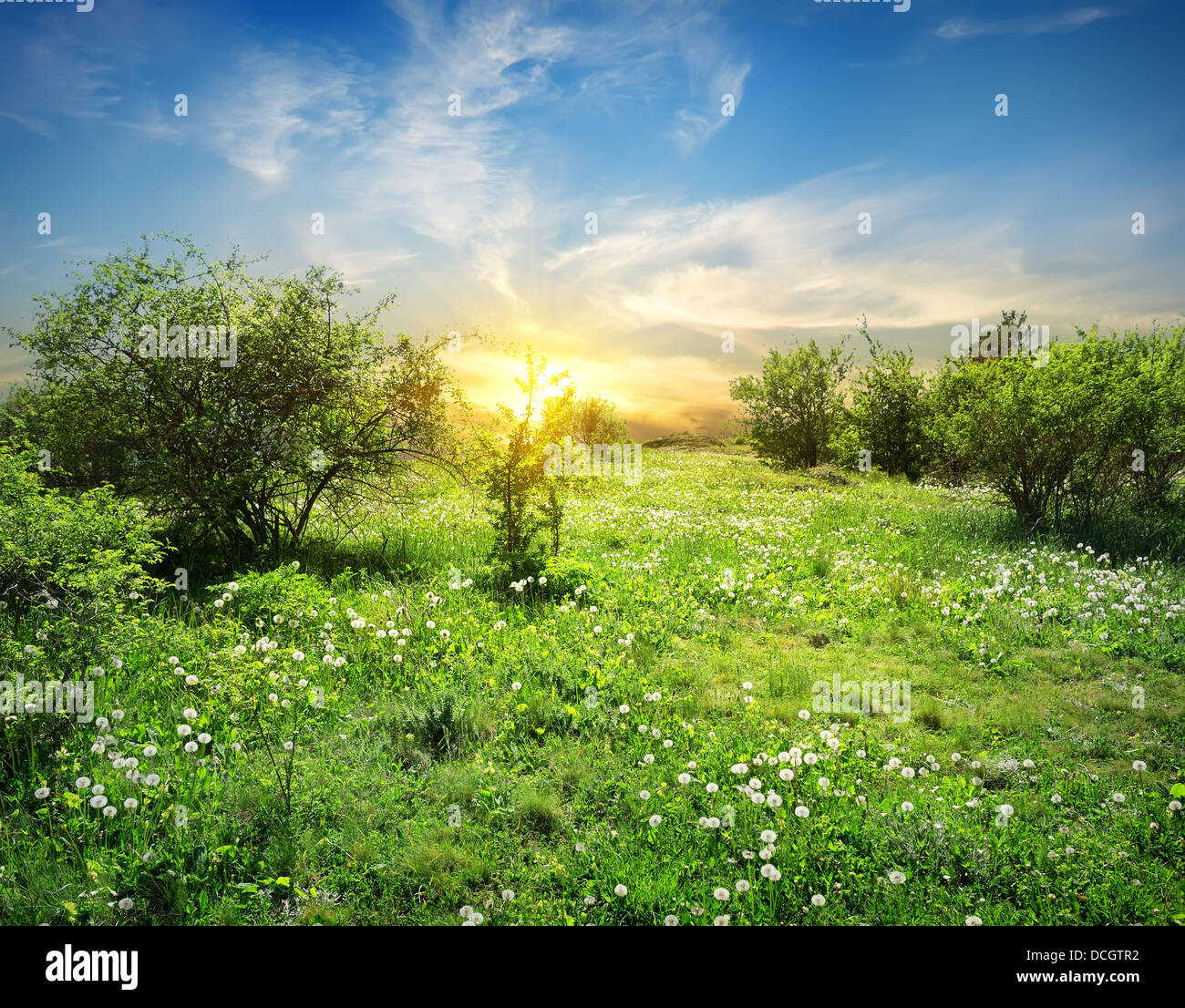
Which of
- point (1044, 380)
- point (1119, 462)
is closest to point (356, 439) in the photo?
point (1044, 380)

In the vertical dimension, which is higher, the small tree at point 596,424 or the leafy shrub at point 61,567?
the small tree at point 596,424

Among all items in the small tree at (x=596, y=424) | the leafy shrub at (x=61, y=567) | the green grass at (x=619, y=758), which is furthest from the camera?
the small tree at (x=596, y=424)

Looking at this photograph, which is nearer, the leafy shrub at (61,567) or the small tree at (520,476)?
the leafy shrub at (61,567)

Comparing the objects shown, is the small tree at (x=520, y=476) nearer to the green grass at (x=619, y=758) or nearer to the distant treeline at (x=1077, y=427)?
the green grass at (x=619, y=758)

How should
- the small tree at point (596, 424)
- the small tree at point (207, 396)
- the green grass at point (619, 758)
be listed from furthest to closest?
the small tree at point (596, 424) < the small tree at point (207, 396) < the green grass at point (619, 758)

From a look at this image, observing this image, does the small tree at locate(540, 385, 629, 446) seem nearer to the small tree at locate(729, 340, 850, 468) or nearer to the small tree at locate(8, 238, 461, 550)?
the small tree at locate(729, 340, 850, 468)

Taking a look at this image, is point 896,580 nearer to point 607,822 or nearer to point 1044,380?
point 1044,380

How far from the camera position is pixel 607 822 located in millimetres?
4344

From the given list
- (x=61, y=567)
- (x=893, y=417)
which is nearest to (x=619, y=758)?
(x=61, y=567)

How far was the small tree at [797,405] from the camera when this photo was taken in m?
34.9

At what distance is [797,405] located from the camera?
35.6 metres

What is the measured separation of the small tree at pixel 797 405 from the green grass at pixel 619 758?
26303mm

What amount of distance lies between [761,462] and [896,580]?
93.4ft

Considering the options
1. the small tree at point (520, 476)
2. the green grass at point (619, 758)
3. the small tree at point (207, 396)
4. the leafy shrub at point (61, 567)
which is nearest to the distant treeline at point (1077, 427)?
the green grass at point (619, 758)
